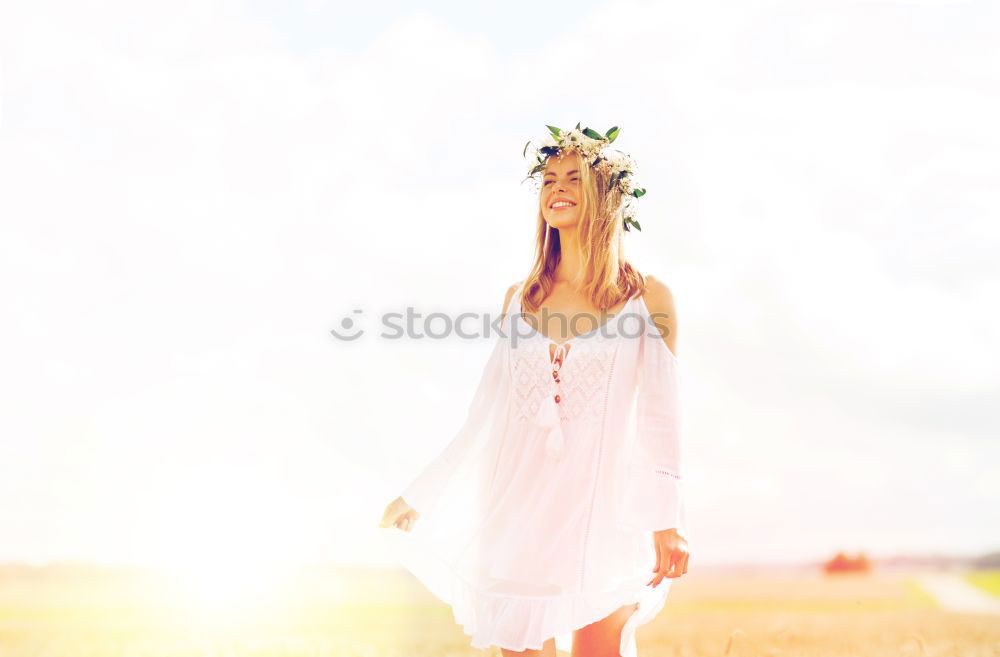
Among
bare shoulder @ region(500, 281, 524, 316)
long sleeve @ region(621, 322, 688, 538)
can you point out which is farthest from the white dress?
bare shoulder @ region(500, 281, 524, 316)

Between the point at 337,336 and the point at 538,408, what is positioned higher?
the point at 337,336

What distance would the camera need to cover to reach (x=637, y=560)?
295cm

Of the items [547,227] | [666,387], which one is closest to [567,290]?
[547,227]

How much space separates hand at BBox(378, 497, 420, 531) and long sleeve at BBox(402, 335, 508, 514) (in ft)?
0.08

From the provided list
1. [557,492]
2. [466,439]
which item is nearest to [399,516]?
[466,439]

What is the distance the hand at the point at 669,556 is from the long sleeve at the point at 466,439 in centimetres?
78

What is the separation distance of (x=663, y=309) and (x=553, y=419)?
52 cm

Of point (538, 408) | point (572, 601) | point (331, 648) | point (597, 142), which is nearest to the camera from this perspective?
point (572, 601)

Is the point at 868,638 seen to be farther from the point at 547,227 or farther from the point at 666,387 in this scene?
the point at 547,227

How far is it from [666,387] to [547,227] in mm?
797

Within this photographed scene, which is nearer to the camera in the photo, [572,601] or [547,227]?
[572,601]

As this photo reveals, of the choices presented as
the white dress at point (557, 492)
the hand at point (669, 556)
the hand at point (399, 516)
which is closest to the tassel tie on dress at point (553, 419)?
the white dress at point (557, 492)

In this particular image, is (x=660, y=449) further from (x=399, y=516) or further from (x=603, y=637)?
(x=399, y=516)

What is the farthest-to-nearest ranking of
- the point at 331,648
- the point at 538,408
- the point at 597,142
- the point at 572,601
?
the point at 331,648 → the point at 597,142 → the point at 538,408 → the point at 572,601
